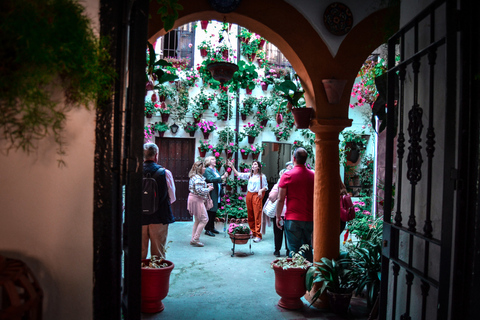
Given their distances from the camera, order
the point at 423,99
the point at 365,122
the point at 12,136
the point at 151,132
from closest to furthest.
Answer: the point at 12,136 < the point at 423,99 < the point at 151,132 < the point at 365,122

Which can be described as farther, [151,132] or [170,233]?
[151,132]

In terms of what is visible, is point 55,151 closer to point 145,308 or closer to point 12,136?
point 12,136

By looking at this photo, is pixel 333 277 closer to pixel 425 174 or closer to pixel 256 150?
pixel 425 174

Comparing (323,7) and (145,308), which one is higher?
(323,7)

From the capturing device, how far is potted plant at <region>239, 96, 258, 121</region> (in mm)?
10484

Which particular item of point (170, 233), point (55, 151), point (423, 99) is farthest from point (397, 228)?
point (170, 233)

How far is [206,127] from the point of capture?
10227 millimetres

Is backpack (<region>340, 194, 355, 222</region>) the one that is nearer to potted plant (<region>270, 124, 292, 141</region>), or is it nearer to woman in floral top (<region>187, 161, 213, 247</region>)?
woman in floral top (<region>187, 161, 213, 247</region>)

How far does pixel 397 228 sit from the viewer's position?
2.46 m

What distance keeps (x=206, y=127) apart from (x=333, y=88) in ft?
20.5

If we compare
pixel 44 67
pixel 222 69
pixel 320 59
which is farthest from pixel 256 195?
pixel 44 67

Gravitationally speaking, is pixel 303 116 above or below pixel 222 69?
below

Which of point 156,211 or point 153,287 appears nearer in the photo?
point 153,287

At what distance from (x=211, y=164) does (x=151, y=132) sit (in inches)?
100
